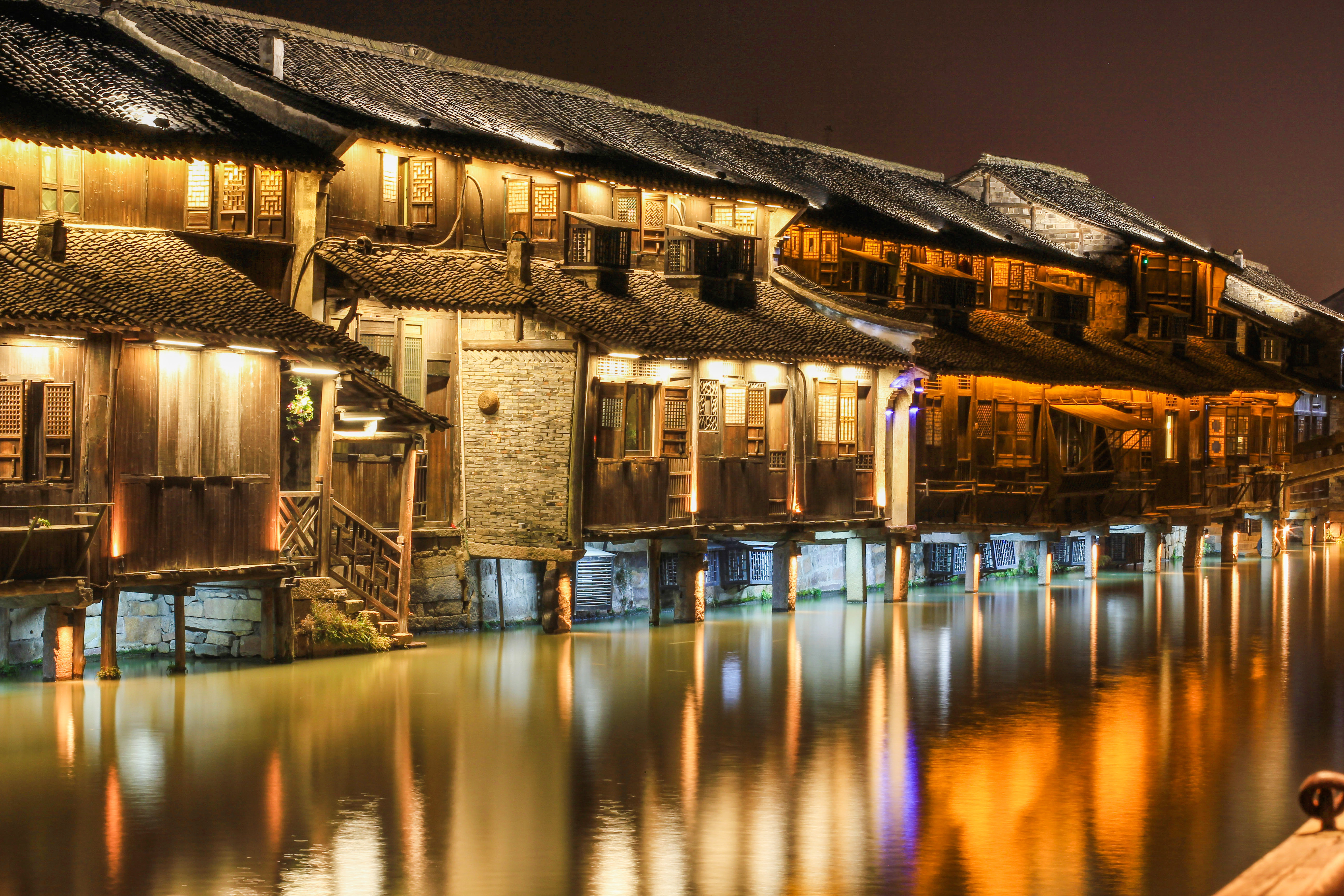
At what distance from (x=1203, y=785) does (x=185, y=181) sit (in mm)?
17635

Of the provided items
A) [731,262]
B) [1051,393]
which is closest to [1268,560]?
[1051,393]

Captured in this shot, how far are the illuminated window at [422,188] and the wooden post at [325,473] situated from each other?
5274mm

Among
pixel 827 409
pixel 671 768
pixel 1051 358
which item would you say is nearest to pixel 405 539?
pixel 671 768

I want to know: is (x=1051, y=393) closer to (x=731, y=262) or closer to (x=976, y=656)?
(x=731, y=262)

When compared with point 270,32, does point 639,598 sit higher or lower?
lower

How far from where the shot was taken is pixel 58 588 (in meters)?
22.1

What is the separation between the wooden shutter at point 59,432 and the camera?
891 inches

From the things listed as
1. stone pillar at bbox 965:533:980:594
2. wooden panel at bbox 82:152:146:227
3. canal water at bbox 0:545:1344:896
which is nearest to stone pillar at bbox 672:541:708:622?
canal water at bbox 0:545:1344:896

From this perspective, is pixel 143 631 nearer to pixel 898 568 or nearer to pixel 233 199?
pixel 233 199

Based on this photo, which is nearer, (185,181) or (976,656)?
(185,181)

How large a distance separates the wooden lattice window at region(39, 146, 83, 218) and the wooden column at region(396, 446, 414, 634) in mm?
6323

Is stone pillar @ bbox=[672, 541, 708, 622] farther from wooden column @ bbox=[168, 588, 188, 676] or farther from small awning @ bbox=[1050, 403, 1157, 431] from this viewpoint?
small awning @ bbox=[1050, 403, 1157, 431]

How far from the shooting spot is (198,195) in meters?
27.1

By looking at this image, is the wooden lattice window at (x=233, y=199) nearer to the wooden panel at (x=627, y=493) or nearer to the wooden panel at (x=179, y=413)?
the wooden panel at (x=179, y=413)
